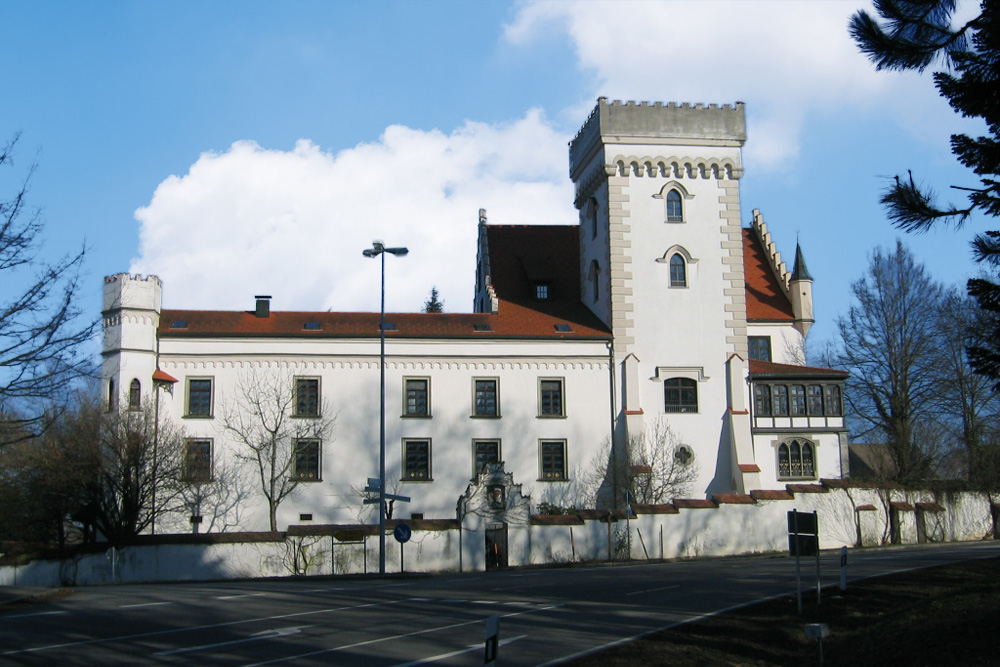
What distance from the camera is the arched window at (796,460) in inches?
1773

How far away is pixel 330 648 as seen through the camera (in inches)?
583

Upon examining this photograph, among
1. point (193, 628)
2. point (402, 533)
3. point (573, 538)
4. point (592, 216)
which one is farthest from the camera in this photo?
point (592, 216)

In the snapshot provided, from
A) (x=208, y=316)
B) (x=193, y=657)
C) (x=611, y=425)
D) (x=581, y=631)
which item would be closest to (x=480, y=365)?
(x=611, y=425)

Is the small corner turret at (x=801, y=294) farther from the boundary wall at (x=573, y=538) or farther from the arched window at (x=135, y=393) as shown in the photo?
the arched window at (x=135, y=393)

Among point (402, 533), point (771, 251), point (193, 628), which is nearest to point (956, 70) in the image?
point (193, 628)

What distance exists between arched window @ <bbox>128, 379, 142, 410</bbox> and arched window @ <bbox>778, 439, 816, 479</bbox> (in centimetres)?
2707

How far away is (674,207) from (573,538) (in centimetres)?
1733

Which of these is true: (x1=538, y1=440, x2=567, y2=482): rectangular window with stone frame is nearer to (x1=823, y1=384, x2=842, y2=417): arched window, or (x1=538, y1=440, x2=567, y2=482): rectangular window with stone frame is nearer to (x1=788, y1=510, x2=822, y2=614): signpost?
(x1=823, y1=384, x2=842, y2=417): arched window

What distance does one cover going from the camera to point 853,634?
55.2 feet

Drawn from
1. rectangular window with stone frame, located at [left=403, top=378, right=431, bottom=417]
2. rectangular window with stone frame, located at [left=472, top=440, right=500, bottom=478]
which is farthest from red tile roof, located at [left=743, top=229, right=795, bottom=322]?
rectangular window with stone frame, located at [left=403, top=378, right=431, bottom=417]

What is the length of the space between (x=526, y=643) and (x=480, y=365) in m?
29.8

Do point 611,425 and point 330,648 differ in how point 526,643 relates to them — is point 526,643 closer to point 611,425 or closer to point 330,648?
point 330,648

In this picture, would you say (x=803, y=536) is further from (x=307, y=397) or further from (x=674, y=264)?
(x=674, y=264)

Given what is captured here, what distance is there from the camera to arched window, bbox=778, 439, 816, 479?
45031 mm
